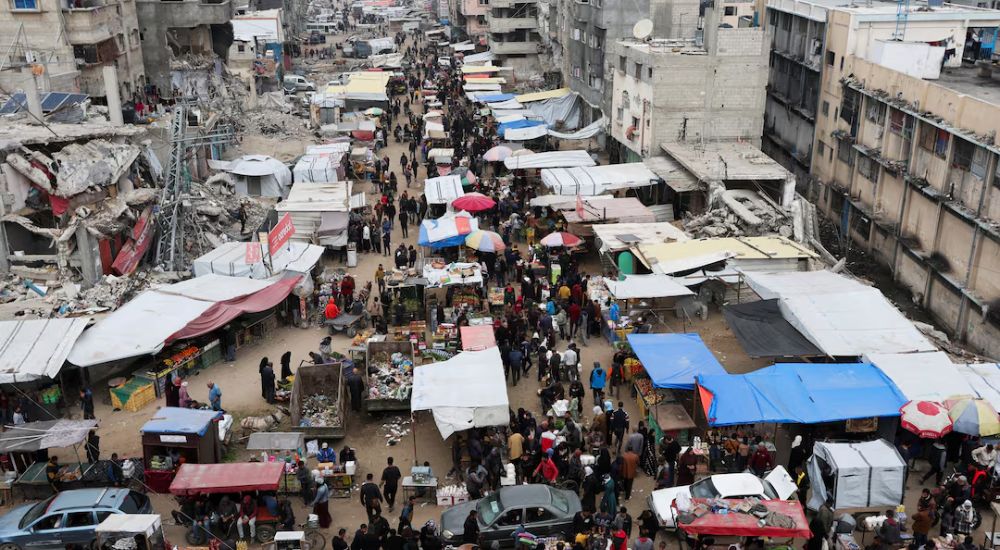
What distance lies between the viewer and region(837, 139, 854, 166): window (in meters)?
32.2

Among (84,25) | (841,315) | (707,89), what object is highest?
(84,25)

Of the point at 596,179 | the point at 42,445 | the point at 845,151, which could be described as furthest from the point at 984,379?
the point at 42,445

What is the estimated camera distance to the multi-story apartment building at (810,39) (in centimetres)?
3294

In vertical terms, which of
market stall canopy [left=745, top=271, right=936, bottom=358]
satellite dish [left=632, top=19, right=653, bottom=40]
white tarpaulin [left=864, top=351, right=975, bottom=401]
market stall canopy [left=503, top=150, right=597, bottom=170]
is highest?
satellite dish [left=632, top=19, right=653, bottom=40]

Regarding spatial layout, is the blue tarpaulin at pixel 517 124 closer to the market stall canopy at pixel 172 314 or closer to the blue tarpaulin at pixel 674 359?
the market stall canopy at pixel 172 314

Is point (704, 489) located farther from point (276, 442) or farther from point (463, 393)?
point (276, 442)

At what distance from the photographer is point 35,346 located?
1912 centimetres

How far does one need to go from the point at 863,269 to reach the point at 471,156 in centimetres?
1656

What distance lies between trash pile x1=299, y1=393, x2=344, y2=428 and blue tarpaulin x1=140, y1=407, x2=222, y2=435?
206 centimetres

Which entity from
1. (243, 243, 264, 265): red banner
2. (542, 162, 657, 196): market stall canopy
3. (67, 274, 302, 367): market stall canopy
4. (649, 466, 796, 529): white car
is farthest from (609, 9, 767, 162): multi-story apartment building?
(649, 466, 796, 529): white car

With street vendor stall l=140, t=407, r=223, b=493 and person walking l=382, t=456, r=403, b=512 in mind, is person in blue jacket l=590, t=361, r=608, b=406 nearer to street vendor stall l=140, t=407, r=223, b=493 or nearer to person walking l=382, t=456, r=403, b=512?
person walking l=382, t=456, r=403, b=512

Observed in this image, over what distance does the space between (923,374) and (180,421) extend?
13926mm

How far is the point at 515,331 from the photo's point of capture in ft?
70.7

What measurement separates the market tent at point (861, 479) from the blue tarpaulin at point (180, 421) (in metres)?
10.8
